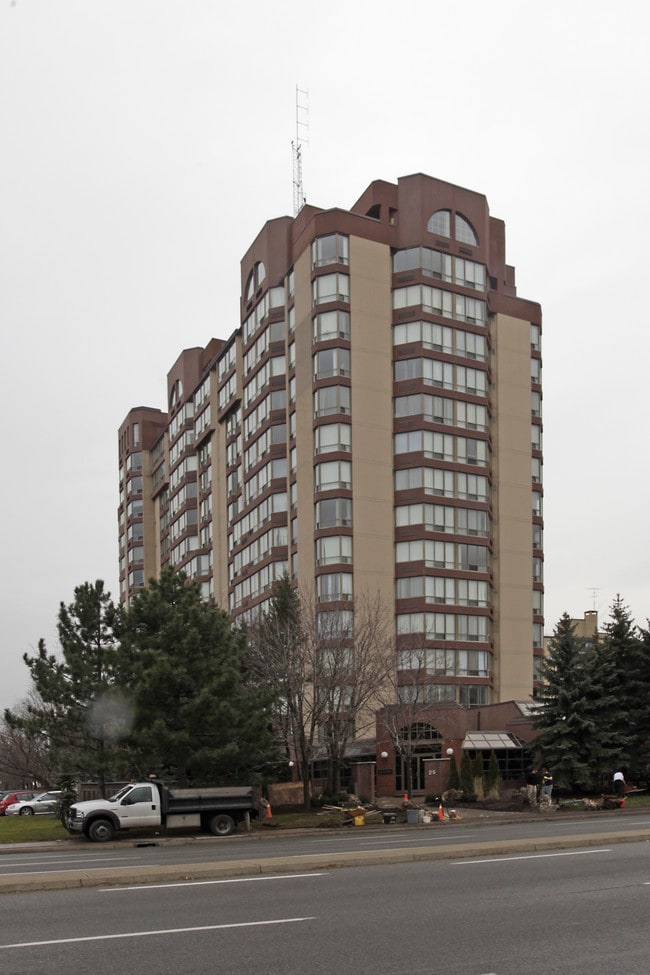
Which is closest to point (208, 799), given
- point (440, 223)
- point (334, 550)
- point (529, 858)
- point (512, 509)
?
point (529, 858)

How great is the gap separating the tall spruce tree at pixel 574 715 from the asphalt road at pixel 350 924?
3149 cm

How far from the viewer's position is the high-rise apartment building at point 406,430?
227 feet

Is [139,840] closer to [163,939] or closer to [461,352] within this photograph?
[163,939]

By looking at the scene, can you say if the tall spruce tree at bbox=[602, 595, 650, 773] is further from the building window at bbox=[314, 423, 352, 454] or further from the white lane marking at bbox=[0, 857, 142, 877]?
the white lane marking at bbox=[0, 857, 142, 877]

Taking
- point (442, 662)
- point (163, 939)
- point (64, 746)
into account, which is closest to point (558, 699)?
point (442, 662)

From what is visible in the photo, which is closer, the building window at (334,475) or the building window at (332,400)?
the building window at (334,475)

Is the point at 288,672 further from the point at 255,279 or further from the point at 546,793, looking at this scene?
the point at 255,279

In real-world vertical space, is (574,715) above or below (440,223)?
below

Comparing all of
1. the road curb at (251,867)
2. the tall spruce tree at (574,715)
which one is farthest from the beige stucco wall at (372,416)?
the road curb at (251,867)

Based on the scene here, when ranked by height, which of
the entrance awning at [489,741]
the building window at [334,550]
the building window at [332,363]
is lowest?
the entrance awning at [489,741]

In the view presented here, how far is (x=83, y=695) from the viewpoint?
39.7 meters

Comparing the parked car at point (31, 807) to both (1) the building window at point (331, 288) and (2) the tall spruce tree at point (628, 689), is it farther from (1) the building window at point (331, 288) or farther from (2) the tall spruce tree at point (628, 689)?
(1) the building window at point (331, 288)

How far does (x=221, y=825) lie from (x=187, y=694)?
19.5 ft

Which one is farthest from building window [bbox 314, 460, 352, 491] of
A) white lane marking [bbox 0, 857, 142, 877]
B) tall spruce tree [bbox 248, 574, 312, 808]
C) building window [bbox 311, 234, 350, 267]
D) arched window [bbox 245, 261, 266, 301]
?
white lane marking [bbox 0, 857, 142, 877]
